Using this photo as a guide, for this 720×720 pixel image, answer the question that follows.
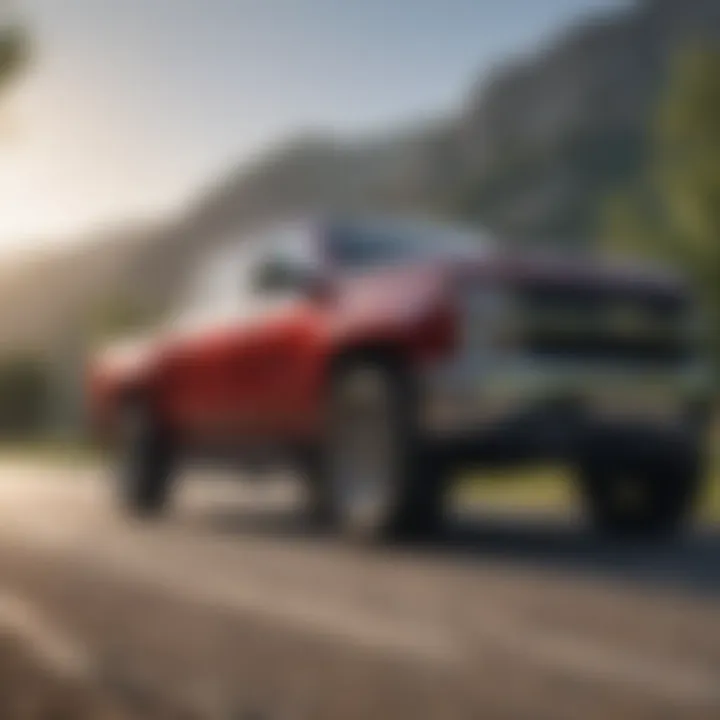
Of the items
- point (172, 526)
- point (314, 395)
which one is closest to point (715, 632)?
point (314, 395)

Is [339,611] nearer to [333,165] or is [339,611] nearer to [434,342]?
[434,342]

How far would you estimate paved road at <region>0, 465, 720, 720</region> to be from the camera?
5.21 m

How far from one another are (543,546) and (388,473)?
84 cm

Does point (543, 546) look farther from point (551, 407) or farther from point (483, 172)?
point (483, 172)

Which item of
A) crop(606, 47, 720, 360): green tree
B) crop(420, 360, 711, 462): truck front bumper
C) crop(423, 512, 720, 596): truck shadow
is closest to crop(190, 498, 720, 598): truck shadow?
crop(423, 512, 720, 596): truck shadow

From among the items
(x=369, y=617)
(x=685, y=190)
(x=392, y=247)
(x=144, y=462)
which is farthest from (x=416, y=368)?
(x=144, y=462)

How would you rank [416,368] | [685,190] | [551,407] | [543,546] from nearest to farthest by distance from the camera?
[685,190]
[551,407]
[416,368]
[543,546]

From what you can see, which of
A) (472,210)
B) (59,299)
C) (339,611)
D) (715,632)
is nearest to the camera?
(59,299)

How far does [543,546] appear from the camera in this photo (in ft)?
29.3

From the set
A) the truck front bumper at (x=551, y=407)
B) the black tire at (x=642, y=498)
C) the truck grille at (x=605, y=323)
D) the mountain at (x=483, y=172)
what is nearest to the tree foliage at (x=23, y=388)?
the mountain at (x=483, y=172)

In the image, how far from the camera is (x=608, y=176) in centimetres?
505

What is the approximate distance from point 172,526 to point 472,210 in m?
5.26

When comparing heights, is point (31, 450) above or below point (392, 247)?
below

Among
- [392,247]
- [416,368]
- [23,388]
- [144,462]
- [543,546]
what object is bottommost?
[543,546]
